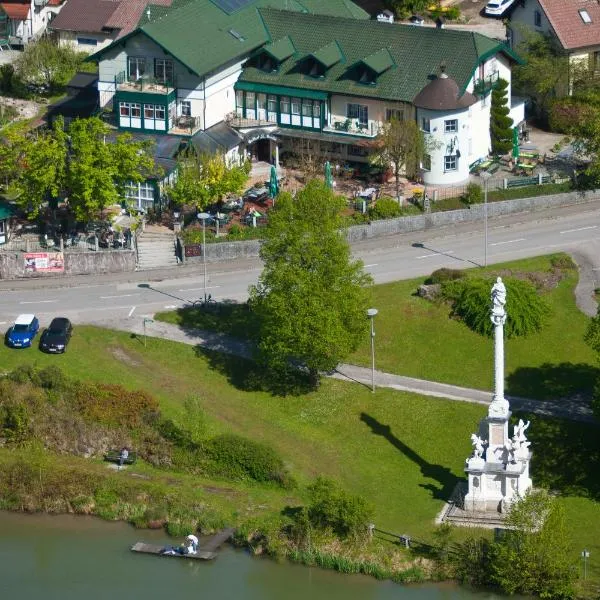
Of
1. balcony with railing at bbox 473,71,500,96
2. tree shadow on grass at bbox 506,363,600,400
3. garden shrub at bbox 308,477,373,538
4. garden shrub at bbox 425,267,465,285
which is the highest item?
balcony with railing at bbox 473,71,500,96

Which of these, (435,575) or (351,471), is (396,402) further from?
(435,575)

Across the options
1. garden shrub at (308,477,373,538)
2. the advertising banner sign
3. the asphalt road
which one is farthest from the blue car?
garden shrub at (308,477,373,538)

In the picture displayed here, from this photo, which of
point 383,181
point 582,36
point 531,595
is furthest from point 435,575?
point 582,36

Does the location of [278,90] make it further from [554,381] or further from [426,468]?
[426,468]

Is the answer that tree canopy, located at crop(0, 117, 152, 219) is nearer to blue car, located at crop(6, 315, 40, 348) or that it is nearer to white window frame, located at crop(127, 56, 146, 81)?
white window frame, located at crop(127, 56, 146, 81)

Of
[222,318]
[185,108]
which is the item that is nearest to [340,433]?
[222,318]
